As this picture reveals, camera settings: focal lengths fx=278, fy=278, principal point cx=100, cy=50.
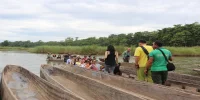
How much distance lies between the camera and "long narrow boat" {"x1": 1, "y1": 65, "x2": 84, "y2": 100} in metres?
4.97

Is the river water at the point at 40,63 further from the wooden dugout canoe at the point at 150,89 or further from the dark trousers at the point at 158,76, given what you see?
the dark trousers at the point at 158,76

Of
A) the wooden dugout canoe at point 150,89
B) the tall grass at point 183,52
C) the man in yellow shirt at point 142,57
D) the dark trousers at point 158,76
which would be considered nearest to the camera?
the wooden dugout canoe at point 150,89

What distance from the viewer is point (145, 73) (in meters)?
6.64

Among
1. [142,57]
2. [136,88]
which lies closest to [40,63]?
[142,57]

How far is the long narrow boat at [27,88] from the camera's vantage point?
497cm

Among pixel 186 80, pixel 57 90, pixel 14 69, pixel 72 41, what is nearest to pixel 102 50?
pixel 14 69

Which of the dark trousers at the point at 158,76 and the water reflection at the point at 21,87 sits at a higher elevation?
the dark trousers at the point at 158,76

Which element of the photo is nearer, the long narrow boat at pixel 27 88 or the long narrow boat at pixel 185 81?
the long narrow boat at pixel 27 88

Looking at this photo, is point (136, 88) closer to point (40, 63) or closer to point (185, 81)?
point (185, 81)

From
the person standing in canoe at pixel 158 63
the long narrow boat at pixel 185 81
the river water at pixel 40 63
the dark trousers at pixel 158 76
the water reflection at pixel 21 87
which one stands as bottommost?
the river water at pixel 40 63

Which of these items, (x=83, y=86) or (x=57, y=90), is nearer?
(x=57, y=90)

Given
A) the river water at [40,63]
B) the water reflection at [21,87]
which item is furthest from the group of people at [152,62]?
the river water at [40,63]

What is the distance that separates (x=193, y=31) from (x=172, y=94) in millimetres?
52716

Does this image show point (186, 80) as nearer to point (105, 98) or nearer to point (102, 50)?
point (105, 98)
